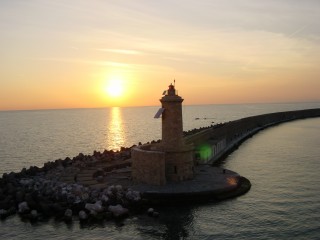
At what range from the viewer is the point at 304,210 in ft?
85.8

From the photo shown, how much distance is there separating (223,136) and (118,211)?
1489 inches

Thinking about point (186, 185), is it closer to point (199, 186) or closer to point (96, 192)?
point (199, 186)

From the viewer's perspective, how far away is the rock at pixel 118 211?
24.5 metres

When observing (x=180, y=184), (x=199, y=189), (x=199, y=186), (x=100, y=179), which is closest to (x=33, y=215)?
(x=100, y=179)

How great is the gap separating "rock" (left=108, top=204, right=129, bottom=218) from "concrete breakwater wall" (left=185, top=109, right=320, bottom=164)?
1496cm

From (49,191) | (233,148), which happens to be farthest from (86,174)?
(233,148)

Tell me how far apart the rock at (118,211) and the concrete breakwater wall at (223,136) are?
1496 centimetres

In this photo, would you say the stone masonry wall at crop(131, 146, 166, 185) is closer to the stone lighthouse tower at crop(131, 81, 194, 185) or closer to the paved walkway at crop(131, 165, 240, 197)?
the stone lighthouse tower at crop(131, 81, 194, 185)

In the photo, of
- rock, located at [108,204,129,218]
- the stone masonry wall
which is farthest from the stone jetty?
the stone masonry wall

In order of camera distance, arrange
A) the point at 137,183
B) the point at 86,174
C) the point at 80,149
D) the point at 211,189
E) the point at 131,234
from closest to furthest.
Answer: the point at 131,234 < the point at 211,189 < the point at 137,183 < the point at 86,174 < the point at 80,149

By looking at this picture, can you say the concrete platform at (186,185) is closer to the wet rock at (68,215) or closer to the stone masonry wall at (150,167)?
the stone masonry wall at (150,167)

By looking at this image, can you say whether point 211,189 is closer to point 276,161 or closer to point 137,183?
point 137,183

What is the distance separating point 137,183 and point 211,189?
5864 mm

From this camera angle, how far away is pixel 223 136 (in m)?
60.1
